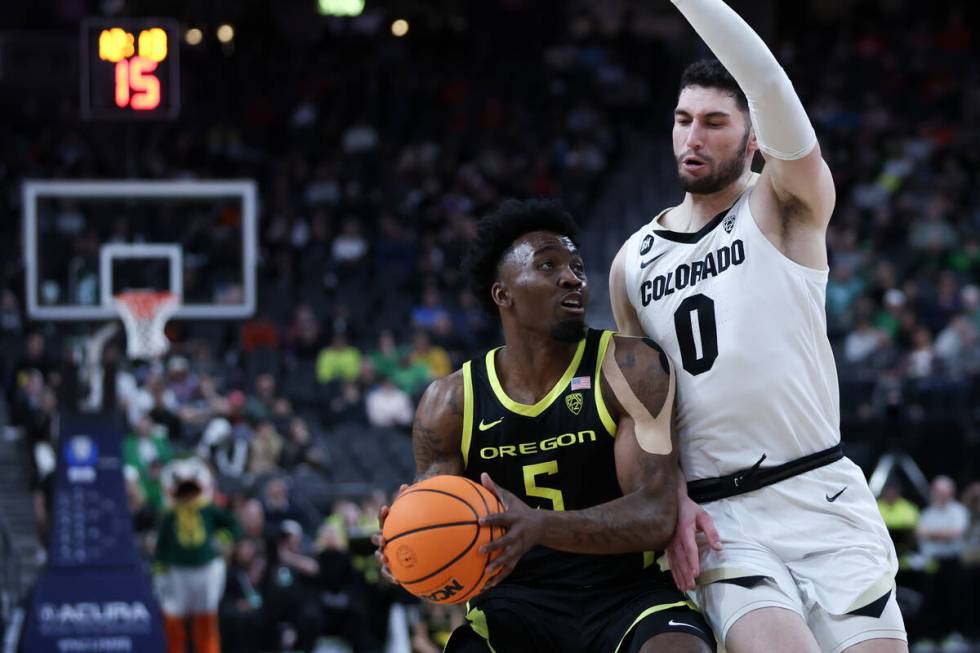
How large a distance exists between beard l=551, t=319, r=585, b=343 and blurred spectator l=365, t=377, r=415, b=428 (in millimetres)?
10851

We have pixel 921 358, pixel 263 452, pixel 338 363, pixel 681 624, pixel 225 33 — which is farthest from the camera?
pixel 225 33

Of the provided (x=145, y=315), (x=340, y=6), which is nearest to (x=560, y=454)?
(x=145, y=315)

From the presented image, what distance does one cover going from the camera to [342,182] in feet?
69.5

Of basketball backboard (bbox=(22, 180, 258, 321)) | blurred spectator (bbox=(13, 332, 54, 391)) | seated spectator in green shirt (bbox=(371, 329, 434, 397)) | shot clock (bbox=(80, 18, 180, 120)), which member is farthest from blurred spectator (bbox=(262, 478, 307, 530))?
shot clock (bbox=(80, 18, 180, 120))

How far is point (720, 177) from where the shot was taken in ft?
16.4

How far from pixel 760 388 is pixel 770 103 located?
0.84 metres

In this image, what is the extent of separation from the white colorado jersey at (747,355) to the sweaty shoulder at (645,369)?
0.10m

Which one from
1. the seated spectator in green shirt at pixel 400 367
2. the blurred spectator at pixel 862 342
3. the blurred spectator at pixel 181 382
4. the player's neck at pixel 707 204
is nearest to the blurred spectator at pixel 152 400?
the blurred spectator at pixel 181 382

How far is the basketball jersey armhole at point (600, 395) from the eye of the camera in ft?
16.3

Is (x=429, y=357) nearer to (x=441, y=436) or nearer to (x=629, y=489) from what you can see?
(x=441, y=436)

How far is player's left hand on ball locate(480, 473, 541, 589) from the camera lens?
4.52 meters

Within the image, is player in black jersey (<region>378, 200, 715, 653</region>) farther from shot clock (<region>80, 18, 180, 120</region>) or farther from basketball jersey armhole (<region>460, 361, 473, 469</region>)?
shot clock (<region>80, 18, 180, 120</region>)

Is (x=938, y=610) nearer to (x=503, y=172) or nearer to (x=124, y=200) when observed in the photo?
(x=124, y=200)

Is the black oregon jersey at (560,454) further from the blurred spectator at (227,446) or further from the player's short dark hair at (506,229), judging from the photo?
the blurred spectator at (227,446)
